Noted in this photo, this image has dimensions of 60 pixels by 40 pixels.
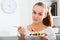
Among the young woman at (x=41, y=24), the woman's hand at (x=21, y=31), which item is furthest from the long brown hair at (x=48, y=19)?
the woman's hand at (x=21, y=31)

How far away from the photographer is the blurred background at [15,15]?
4.34ft

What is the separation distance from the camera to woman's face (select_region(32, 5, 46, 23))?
4.31 feet

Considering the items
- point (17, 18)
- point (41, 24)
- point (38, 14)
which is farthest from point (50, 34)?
point (17, 18)

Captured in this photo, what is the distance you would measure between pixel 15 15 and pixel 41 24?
0.96 feet

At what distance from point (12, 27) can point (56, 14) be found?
49cm

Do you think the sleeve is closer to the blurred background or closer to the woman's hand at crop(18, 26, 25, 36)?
the blurred background

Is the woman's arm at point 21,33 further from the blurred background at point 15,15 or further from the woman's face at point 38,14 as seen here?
the woman's face at point 38,14

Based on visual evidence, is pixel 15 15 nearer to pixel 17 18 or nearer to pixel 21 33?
pixel 17 18

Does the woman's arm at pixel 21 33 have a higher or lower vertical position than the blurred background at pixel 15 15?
lower

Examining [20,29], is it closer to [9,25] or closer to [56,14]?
[9,25]

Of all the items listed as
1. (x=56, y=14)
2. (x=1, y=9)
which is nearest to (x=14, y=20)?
(x=1, y=9)

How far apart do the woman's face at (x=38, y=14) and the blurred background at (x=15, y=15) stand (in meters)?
0.04

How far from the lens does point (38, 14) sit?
1.32 metres

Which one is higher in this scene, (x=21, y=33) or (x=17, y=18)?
(x=17, y=18)
